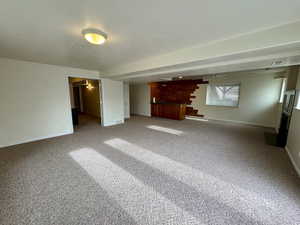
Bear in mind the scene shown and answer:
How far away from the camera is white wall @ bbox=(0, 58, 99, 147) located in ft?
10.6

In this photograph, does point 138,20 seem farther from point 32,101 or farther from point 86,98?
point 86,98

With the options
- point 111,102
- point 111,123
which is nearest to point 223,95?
point 111,102

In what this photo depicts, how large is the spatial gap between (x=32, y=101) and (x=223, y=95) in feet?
26.2

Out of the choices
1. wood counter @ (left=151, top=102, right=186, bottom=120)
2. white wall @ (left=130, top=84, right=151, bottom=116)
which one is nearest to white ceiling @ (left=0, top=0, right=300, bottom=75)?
wood counter @ (left=151, top=102, right=186, bottom=120)

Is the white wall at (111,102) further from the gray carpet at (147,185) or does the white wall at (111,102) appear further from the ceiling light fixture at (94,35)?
the ceiling light fixture at (94,35)

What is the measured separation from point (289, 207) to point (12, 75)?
6132mm

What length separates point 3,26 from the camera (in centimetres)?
171

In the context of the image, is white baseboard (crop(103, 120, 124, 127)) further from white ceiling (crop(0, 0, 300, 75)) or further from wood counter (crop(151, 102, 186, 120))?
white ceiling (crop(0, 0, 300, 75))

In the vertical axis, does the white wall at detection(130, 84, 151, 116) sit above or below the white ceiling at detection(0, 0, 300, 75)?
below

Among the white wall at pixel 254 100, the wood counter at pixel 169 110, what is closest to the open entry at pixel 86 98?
→ the wood counter at pixel 169 110

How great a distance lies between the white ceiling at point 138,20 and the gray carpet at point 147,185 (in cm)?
234

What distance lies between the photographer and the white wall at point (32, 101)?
3229 mm

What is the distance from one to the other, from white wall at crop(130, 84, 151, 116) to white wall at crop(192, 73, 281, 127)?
381 centimetres

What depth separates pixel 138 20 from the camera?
5.18ft
